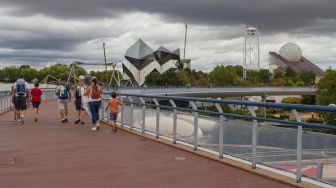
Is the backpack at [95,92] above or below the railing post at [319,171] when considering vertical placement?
above

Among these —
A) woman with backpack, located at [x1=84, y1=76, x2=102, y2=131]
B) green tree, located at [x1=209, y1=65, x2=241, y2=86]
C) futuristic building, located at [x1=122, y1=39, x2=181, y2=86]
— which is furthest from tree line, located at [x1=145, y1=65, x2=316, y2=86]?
woman with backpack, located at [x1=84, y1=76, x2=102, y2=131]

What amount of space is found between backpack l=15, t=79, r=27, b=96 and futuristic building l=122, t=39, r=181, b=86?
129659 millimetres

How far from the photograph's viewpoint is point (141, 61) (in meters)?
148

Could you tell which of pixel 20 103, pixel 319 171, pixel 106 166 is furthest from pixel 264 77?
pixel 319 171

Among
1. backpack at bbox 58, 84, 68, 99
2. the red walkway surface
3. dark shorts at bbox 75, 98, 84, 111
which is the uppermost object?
backpack at bbox 58, 84, 68, 99

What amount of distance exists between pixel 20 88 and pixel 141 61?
13085 cm

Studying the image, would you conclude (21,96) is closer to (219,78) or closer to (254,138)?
(254,138)

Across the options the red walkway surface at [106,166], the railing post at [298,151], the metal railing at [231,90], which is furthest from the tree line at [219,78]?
the railing post at [298,151]

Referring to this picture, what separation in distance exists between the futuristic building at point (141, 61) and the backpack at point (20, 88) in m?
130

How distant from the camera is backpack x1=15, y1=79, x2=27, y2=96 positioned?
1725 centimetres

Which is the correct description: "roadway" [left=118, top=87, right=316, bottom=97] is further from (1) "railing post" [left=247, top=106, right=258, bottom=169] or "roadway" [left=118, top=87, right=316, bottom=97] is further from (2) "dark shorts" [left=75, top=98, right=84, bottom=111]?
(1) "railing post" [left=247, top=106, right=258, bottom=169]

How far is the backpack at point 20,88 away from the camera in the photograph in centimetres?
1725

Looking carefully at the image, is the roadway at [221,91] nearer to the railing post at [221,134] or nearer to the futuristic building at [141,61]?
the futuristic building at [141,61]

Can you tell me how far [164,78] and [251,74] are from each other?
2196 inches
